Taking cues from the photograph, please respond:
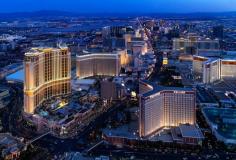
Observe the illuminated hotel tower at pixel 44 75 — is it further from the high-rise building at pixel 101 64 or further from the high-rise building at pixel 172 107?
the high-rise building at pixel 172 107

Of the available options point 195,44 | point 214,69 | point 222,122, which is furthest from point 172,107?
point 195,44

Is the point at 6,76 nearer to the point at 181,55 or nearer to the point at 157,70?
the point at 157,70

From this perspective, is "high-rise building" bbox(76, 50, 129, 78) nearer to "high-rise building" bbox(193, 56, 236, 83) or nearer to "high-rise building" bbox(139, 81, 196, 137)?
"high-rise building" bbox(193, 56, 236, 83)

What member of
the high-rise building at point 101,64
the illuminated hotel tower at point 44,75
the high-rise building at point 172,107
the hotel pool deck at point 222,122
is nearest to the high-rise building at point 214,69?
the high-rise building at point 101,64

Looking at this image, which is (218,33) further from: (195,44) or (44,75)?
(44,75)

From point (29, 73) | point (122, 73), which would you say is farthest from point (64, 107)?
point (122, 73)

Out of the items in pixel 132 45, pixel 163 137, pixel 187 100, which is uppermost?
pixel 132 45

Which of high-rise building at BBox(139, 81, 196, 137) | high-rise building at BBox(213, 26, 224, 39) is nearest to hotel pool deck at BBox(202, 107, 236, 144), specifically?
high-rise building at BBox(139, 81, 196, 137)
